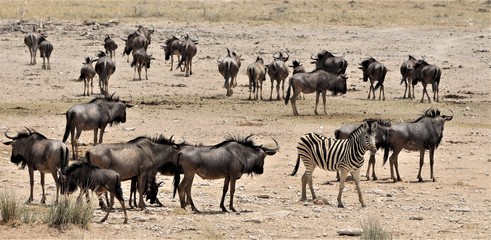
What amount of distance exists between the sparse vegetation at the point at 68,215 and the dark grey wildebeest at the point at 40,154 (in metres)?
1.72

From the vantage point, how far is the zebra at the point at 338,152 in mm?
17047

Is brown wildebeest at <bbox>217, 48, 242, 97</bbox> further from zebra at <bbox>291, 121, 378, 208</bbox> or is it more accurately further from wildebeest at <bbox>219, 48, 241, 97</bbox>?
zebra at <bbox>291, 121, 378, 208</bbox>

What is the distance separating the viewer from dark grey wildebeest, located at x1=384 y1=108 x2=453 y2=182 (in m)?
20.0

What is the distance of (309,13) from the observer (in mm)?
59406

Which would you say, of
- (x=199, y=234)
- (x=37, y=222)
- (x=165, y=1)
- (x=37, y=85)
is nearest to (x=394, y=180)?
(x=199, y=234)

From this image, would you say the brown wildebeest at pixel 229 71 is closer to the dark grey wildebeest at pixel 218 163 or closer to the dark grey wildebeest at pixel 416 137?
the dark grey wildebeest at pixel 416 137

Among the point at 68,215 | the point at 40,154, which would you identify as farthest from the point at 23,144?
the point at 68,215

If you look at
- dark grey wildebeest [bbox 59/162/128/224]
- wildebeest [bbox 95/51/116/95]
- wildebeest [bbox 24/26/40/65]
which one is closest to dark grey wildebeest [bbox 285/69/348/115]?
wildebeest [bbox 95/51/116/95]

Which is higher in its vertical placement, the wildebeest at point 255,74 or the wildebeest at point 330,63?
the wildebeest at point 330,63

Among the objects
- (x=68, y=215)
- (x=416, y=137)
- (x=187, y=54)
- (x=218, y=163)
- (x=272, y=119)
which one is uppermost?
(x=187, y=54)

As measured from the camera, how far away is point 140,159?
15.8m

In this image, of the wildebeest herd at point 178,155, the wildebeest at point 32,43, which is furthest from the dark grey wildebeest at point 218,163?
the wildebeest at point 32,43

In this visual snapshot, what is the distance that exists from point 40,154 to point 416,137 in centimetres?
765

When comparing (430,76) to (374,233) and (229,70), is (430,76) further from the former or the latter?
(374,233)
